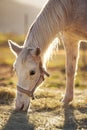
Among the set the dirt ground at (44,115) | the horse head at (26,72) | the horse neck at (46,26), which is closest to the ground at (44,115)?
the dirt ground at (44,115)

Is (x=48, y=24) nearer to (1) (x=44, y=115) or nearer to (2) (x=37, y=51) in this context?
(2) (x=37, y=51)

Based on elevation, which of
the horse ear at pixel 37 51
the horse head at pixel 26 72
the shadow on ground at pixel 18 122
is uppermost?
the horse ear at pixel 37 51

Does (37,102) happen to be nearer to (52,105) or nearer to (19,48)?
(52,105)

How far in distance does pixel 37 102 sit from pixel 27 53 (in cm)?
138

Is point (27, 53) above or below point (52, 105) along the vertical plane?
above

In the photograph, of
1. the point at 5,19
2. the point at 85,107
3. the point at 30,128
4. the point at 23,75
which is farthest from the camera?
the point at 5,19

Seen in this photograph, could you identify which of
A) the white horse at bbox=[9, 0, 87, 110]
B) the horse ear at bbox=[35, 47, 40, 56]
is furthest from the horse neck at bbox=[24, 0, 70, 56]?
the horse ear at bbox=[35, 47, 40, 56]

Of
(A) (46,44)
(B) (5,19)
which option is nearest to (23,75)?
(A) (46,44)

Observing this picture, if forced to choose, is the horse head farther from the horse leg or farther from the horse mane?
the horse leg

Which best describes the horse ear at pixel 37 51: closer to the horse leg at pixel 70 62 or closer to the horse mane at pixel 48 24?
the horse mane at pixel 48 24

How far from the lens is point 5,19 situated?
96.6 metres

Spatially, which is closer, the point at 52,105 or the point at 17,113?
the point at 17,113

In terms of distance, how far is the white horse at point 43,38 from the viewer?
21.9ft

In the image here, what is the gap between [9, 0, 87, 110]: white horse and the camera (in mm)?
6676
